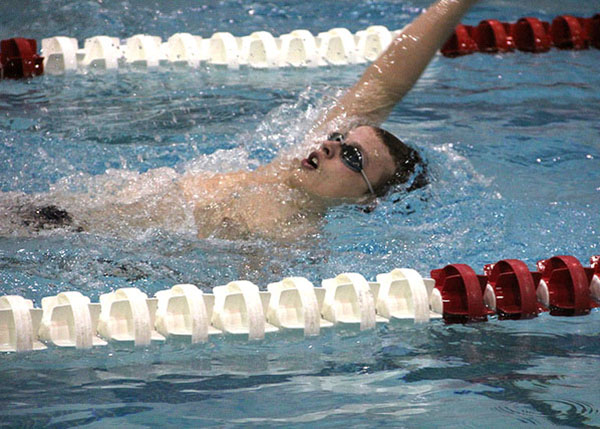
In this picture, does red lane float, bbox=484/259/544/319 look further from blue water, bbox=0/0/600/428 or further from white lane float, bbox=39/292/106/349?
white lane float, bbox=39/292/106/349

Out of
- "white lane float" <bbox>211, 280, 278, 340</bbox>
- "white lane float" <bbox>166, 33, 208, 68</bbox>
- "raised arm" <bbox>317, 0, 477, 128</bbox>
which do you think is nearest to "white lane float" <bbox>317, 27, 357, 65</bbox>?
"white lane float" <bbox>166, 33, 208, 68</bbox>

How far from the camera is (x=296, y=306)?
84.7 inches

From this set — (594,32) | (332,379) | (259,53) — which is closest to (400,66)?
(332,379)

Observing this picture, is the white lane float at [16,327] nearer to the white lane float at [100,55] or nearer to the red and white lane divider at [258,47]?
the red and white lane divider at [258,47]

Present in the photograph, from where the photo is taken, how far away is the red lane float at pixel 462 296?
2.21m

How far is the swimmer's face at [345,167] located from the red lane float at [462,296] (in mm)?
643

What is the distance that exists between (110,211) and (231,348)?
941 mm

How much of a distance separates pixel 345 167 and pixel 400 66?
42 centimetres

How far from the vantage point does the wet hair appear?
290cm

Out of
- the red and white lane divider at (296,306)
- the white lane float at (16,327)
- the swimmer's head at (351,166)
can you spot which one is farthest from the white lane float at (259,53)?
the white lane float at (16,327)

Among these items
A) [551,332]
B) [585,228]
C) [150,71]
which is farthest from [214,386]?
[150,71]

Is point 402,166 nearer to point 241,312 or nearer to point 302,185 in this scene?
point 302,185

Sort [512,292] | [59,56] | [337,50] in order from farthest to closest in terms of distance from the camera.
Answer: [337,50] < [59,56] < [512,292]

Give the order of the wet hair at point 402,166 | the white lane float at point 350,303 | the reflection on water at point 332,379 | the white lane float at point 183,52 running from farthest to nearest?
the white lane float at point 183,52 < the wet hair at point 402,166 < the white lane float at point 350,303 < the reflection on water at point 332,379
